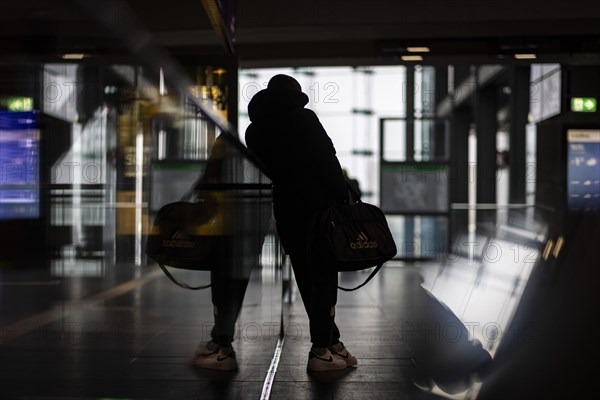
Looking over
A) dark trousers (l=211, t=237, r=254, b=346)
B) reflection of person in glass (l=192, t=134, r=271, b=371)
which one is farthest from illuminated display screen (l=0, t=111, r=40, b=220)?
dark trousers (l=211, t=237, r=254, b=346)

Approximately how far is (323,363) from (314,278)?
43cm

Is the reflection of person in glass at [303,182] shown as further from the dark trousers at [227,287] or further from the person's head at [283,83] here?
the dark trousers at [227,287]

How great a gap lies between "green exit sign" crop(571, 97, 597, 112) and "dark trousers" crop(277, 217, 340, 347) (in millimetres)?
8458

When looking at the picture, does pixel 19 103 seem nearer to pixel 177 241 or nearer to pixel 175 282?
pixel 177 241

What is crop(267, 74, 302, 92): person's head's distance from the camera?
4473mm

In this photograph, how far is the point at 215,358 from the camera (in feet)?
8.97

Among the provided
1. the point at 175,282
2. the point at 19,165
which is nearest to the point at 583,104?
the point at 175,282

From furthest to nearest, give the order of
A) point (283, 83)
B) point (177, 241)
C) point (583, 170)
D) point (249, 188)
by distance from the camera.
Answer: point (583, 170), point (283, 83), point (249, 188), point (177, 241)

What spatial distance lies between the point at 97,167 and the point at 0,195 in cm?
37

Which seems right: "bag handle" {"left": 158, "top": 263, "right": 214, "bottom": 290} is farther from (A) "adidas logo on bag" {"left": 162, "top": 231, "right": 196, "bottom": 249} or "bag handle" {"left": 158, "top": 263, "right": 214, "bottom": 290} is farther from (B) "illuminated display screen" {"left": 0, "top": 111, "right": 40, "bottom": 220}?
(B) "illuminated display screen" {"left": 0, "top": 111, "right": 40, "bottom": 220}

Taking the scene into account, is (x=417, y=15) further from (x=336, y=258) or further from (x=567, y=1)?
(x=336, y=258)

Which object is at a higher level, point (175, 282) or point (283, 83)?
point (283, 83)

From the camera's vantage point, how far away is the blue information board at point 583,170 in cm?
1067

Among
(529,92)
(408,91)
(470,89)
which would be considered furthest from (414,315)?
(470,89)
